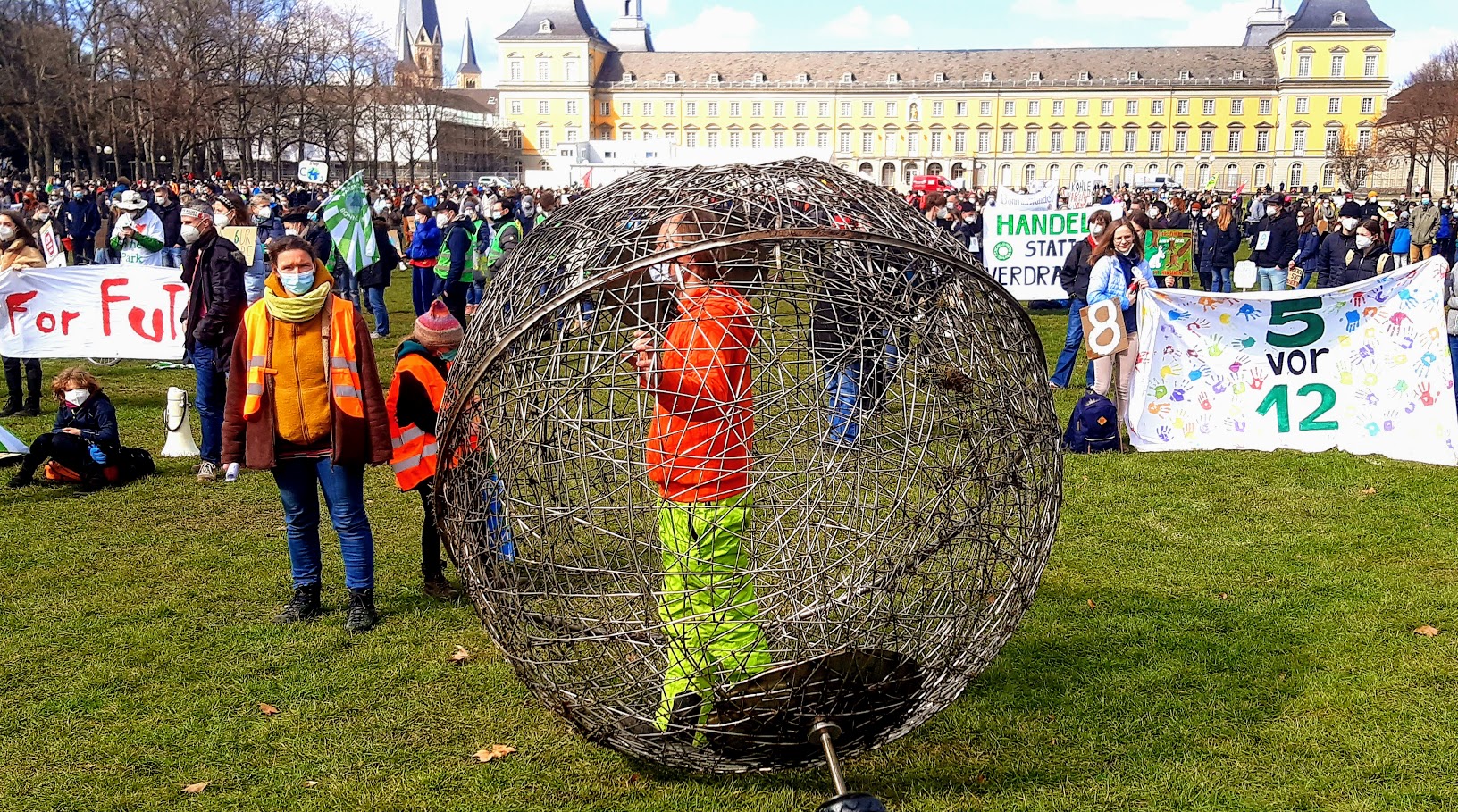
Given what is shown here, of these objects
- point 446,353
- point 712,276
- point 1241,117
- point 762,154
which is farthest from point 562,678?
point 1241,117

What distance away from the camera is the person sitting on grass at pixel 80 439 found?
8109mm

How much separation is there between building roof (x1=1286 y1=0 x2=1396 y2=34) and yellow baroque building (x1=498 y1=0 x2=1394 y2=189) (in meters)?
0.12

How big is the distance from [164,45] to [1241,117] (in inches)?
3679

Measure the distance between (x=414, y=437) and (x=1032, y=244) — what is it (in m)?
13.8

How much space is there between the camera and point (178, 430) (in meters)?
9.17

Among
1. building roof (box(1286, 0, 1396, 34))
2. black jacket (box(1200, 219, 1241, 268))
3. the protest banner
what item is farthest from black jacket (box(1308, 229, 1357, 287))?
building roof (box(1286, 0, 1396, 34))

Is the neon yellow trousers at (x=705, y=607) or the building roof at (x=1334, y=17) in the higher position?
the building roof at (x=1334, y=17)

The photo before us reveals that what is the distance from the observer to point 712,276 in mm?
3738

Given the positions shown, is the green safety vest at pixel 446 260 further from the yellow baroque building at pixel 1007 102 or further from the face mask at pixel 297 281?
the yellow baroque building at pixel 1007 102

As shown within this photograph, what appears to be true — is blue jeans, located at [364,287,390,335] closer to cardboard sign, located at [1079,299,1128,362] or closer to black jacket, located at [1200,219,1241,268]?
cardboard sign, located at [1079,299,1128,362]

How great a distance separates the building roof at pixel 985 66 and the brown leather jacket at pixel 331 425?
107m

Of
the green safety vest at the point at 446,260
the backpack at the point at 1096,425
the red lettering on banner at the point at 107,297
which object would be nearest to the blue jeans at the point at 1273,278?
the backpack at the point at 1096,425

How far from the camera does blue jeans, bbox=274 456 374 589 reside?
5.43 metres

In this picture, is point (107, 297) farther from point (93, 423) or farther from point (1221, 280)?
point (1221, 280)
